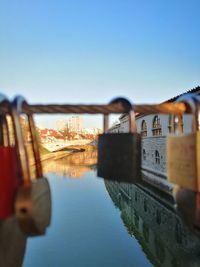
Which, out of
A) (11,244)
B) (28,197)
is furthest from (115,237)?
(28,197)

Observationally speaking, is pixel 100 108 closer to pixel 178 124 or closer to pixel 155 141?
pixel 178 124

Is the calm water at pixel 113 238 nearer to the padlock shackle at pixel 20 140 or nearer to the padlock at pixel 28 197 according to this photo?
the padlock at pixel 28 197

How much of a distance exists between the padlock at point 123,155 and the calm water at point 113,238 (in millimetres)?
11839

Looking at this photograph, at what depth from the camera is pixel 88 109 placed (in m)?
1.97

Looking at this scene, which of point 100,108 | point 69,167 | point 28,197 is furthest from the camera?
point 69,167

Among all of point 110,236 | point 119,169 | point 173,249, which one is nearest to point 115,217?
point 110,236

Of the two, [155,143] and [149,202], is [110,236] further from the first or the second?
[155,143]

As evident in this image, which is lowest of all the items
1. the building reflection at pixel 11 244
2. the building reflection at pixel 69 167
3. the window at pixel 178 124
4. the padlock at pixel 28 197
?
the building reflection at pixel 69 167

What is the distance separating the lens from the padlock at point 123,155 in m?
2.04

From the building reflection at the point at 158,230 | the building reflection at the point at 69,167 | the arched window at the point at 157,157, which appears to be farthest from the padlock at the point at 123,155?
the building reflection at the point at 69,167

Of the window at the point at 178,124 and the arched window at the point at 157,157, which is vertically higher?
the window at the point at 178,124

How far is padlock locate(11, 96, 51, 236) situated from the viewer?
1574mm

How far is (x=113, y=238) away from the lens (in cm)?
1711

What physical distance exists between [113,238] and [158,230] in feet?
8.97
